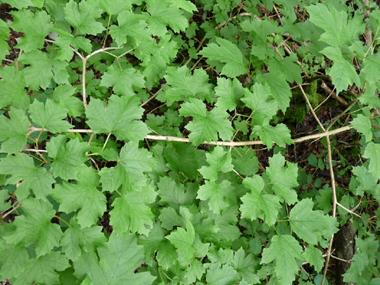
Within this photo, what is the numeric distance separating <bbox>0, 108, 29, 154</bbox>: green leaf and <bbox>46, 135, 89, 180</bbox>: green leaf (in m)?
0.17

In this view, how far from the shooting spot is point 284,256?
6.67 feet

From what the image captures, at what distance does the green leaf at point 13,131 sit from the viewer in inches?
58.4

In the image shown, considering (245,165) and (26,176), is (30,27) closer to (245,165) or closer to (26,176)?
(26,176)

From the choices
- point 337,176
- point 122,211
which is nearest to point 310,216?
point 122,211

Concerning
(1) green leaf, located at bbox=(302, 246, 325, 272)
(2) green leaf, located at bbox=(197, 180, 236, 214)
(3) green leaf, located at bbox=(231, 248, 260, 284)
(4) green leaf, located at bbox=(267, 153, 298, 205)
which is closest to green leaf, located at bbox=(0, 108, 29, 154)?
(2) green leaf, located at bbox=(197, 180, 236, 214)

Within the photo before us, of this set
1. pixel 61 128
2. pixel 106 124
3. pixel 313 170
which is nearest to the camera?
pixel 61 128

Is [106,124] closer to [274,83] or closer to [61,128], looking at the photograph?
[61,128]

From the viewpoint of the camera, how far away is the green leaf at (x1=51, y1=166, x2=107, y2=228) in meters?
1.60

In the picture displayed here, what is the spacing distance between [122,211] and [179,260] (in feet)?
2.14

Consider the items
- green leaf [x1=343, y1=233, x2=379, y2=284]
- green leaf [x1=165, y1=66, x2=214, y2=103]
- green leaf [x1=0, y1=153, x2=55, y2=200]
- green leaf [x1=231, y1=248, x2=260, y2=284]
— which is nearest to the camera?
green leaf [x1=0, y1=153, x2=55, y2=200]

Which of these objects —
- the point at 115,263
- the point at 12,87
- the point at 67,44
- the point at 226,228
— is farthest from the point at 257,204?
the point at 12,87

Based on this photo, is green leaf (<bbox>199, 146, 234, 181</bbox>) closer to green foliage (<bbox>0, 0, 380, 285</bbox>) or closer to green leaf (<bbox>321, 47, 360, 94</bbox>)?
green foliage (<bbox>0, 0, 380, 285</bbox>)

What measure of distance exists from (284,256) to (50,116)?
6.55 feet

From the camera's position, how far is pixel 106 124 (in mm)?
1721
